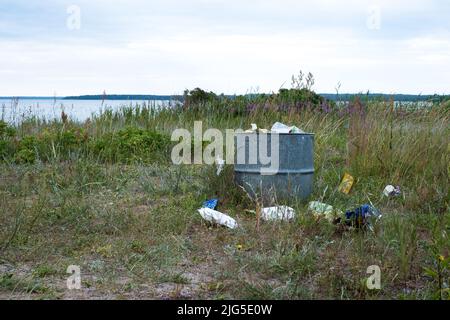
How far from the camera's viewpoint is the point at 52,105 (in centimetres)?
1106

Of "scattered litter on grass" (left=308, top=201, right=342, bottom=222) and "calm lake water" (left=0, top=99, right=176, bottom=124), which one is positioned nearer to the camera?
"scattered litter on grass" (left=308, top=201, right=342, bottom=222)

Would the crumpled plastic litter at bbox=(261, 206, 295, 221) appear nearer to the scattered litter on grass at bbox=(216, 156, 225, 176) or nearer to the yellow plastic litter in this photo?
the scattered litter on grass at bbox=(216, 156, 225, 176)

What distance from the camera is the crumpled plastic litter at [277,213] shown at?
200 inches

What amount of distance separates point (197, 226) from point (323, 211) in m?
1.01

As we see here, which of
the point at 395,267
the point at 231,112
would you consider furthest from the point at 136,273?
the point at 231,112

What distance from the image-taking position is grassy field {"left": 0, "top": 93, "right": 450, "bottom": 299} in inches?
153

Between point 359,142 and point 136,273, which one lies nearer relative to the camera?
point 136,273

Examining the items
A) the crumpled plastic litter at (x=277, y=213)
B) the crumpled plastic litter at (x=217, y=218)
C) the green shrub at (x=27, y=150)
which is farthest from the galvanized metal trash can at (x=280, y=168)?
the green shrub at (x=27, y=150)

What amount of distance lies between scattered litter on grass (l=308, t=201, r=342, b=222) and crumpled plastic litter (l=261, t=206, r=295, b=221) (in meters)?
0.18

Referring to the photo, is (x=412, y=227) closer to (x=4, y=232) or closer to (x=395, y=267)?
(x=395, y=267)

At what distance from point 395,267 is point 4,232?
2.77 m

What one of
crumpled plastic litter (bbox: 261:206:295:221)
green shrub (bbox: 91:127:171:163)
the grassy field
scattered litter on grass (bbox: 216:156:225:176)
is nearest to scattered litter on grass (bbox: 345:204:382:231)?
the grassy field

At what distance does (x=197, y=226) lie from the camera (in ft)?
17.1
